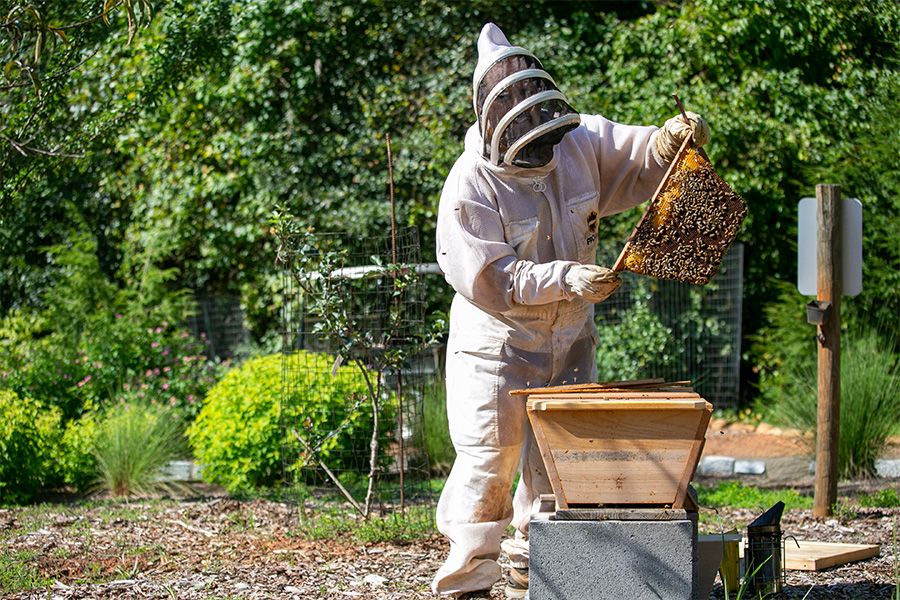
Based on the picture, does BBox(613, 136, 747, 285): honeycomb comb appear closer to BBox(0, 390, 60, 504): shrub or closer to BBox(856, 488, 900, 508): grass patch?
BBox(856, 488, 900, 508): grass patch

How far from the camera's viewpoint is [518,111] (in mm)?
3730

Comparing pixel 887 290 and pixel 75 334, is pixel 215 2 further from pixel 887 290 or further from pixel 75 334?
pixel 887 290

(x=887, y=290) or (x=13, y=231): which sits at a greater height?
(x=13, y=231)

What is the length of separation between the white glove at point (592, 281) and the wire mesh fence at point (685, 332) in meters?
6.76

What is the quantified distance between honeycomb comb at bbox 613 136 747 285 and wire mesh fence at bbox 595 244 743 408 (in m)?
6.73

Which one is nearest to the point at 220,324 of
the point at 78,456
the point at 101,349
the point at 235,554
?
the point at 101,349

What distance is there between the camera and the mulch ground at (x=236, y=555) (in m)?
4.65

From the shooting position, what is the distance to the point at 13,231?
1196cm

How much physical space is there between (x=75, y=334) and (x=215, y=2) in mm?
4321

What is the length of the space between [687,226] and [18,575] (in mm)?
3524

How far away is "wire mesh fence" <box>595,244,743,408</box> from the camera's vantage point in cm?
1035

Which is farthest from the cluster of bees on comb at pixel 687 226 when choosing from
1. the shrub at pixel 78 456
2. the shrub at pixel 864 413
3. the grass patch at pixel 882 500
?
the shrub at pixel 78 456

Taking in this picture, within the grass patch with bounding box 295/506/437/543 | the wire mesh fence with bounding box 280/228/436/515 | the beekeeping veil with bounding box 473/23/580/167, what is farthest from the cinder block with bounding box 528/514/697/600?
the wire mesh fence with bounding box 280/228/436/515

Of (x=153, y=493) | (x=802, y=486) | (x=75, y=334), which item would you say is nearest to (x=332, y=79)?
(x=75, y=334)
